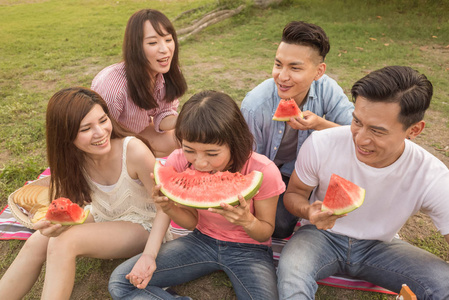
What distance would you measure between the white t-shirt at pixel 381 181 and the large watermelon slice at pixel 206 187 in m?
0.71

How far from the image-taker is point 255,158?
2814 millimetres

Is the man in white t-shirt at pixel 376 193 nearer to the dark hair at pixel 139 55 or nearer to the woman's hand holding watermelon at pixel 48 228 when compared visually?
the woman's hand holding watermelon at pixel 48 228

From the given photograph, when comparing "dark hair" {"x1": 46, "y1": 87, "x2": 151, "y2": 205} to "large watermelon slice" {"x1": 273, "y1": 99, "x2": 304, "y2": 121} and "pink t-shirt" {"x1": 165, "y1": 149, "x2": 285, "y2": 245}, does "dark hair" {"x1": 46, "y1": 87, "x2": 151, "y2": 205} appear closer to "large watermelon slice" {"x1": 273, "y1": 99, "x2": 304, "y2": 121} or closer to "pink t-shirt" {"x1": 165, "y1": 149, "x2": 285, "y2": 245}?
"pink t-shirt" {"x1": 165, "y1": 149, "x2": 285, "y2": 245}

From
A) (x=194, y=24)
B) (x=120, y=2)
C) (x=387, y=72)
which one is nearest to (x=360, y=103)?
(x=387, y=72)

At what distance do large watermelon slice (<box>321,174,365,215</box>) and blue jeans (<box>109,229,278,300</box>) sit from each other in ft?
2.62

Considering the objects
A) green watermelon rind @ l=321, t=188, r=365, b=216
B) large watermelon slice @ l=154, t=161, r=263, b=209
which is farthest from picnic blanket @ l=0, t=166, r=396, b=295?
large watermelon slice @ l=154, t=161, r=263, b=209

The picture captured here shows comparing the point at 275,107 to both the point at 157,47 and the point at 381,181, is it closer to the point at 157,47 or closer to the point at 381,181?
the point at 381,181

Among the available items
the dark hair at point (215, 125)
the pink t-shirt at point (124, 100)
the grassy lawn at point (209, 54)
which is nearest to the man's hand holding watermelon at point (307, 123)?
the dark hair at point (215, 125)

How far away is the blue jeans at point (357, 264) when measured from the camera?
2527 millimetres

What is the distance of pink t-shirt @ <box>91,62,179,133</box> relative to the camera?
3959 millimetres

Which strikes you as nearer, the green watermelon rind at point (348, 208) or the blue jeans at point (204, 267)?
the green watermelon rind at point (348, 208)

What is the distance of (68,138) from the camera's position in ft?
9.02

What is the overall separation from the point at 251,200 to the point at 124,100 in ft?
7.11

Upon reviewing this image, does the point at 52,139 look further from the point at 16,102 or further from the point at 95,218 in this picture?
the point at 16,102
